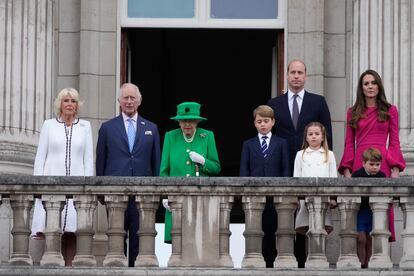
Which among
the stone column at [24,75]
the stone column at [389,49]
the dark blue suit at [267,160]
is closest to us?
the dark blue suit at [267,160]

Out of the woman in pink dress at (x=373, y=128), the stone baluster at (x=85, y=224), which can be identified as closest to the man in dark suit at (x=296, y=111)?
the woman in pink dress at (x=373, y=128)

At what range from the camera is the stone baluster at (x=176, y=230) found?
2389 centimetres

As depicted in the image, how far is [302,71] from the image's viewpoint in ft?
81.6

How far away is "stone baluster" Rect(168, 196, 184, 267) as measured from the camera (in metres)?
23.9

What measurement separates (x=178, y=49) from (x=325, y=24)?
27.1 ft

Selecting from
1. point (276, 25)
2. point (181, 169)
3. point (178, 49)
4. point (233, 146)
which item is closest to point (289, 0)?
point (276, 25)

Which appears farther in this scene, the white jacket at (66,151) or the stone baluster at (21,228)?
the white jacket at (66,151)

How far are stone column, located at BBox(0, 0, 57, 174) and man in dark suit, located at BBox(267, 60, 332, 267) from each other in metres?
3.55

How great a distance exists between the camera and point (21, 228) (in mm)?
23891

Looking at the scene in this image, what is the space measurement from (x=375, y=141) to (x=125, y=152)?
2874 millimetres

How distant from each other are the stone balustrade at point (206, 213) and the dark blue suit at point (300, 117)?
1297 mm

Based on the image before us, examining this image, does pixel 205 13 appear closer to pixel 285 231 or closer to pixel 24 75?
pixel 24 75

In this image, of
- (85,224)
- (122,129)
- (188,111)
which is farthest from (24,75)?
(85,224)

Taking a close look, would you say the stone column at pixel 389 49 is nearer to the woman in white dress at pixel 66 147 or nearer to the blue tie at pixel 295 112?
the blue tie at pixel 295 112
